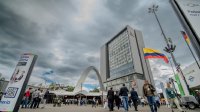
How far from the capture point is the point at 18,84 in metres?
4.75

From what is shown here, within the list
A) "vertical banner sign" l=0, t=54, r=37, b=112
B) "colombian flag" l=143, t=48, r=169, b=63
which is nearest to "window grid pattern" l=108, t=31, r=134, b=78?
"colombian flag" l=143, t=48, r=169, b=63

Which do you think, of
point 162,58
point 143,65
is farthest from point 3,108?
point 143,65

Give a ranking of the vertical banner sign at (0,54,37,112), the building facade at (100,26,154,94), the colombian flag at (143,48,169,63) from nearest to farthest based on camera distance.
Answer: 1. the vertical banner sign at (0,54,37,112)
2. the colombian flag at (143,48,169,63)
3. the building facade at (100,26,154,94)

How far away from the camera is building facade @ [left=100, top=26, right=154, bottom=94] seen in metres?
60.5

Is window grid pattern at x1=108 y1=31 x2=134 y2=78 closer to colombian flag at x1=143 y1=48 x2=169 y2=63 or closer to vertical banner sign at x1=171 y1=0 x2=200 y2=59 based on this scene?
colombian flag at x1=143 y1=48 x2=169 y2=63

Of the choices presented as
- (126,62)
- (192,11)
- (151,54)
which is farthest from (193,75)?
(126,62)

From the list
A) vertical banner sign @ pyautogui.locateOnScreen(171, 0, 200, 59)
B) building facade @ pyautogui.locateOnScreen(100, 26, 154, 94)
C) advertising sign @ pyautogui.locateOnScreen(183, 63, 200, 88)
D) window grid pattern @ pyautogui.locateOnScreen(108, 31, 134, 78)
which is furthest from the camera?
window grid pattern @ pyautogui.locateOnScreen(108, 31, 134, 78)

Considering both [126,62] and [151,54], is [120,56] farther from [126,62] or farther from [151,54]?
[151,54]

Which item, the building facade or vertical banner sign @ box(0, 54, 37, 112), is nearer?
vertical banner sign @ box(0, 54, 37, 112)

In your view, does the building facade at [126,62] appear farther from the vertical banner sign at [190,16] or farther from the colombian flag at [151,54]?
the vertical banner sign at [190,16]

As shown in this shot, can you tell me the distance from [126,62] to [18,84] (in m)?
64.0

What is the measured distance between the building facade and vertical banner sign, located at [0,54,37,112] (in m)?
54.7

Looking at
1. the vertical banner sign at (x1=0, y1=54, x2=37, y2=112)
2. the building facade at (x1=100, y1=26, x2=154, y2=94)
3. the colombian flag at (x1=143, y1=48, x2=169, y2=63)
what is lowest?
the vertical banner sign at (x1=0, y1=54, x2=37, y2=112)

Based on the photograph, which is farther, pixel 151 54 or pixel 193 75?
pixel 193 75
